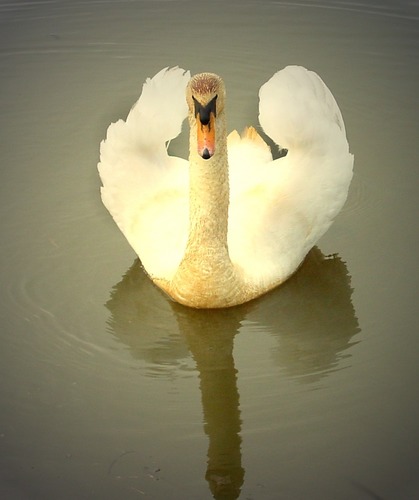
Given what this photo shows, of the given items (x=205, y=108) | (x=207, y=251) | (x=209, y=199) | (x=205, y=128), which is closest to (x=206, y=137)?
(x=205, y=128)

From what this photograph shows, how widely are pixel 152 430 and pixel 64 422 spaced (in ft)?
1.48

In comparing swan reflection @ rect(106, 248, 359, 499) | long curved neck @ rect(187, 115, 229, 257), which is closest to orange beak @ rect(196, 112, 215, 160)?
long curved neck @ rect(187, 115, 229, 257)

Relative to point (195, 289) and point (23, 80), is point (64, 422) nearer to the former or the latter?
point (195, 289)

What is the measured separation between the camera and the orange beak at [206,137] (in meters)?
5.24

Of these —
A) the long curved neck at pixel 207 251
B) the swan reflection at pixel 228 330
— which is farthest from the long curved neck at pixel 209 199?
the swan reflection at pixel 228 330

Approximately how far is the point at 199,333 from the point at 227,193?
2.68 ft

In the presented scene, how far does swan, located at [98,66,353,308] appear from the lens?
19.0 feet

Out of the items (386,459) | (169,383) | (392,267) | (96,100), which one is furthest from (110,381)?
(96,100)

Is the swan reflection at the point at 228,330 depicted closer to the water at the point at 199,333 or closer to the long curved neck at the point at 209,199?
the water at the point at 199,333

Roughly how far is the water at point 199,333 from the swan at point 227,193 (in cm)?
22

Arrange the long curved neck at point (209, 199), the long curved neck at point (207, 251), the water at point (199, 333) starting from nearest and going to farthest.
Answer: the water at point (199, 333), the long curved neck at point (209, 199), the long curved neck at point (207, 251)

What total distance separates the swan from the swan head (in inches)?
10.4

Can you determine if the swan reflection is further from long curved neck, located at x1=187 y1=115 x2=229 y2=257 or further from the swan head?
the swan head

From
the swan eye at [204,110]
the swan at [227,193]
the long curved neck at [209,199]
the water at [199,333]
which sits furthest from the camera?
the swan at [227,193]
